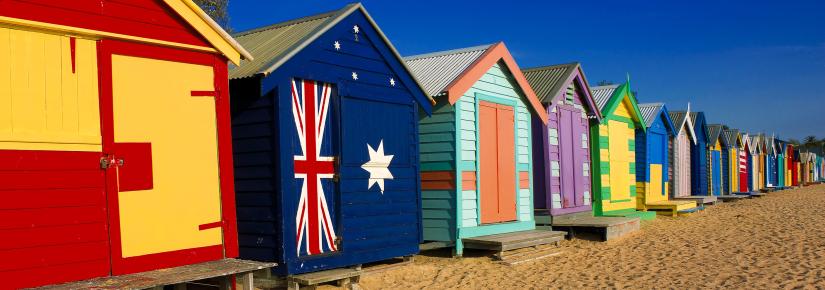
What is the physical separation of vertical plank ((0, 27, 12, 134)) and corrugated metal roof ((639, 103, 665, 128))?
705 inches

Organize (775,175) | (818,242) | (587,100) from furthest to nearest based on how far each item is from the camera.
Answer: (775,175) → (587,100) → (818,242)

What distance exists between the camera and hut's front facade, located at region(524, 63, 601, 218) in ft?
47.4

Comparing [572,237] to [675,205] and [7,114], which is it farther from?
[7,114]

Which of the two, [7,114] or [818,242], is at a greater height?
[7,114]

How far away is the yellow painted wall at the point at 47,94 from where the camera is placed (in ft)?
18.3

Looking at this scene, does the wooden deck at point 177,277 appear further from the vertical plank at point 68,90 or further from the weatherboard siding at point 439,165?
the weatherboard siding at point 439,165

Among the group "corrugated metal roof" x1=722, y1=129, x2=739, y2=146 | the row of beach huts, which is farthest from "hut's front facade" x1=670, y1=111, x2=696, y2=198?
the row of beach huts

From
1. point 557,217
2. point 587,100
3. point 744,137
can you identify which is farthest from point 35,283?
point 744,137

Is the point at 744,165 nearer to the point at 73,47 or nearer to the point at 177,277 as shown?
the point at 177,277

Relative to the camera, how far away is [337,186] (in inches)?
352

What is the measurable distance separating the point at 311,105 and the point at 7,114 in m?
3.61

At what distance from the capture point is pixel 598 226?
562 inches

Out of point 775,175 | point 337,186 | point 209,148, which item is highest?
point 209,148

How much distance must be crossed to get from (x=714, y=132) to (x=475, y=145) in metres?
21.5
